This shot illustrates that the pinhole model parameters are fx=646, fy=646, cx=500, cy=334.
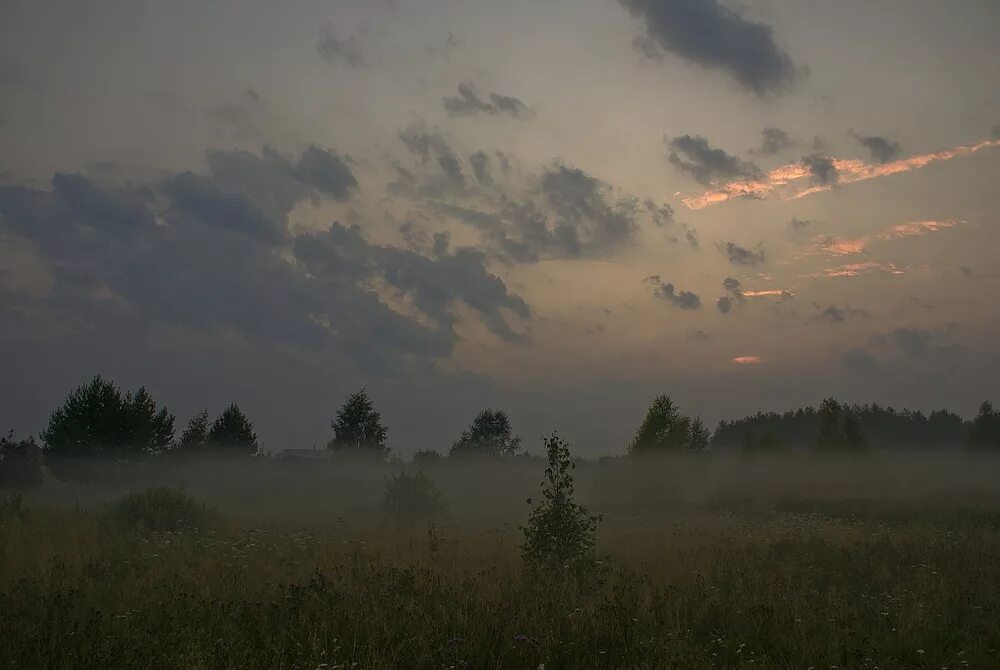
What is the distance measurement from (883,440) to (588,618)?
146019 millimetres

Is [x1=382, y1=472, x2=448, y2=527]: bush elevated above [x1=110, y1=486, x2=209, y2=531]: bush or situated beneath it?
situated beneath

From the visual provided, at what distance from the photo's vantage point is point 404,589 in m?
9.16

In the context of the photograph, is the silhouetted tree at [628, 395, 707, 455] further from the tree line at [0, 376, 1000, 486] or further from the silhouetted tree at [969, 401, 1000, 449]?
the silhouetted tree at [969, 401, 1000, 449]

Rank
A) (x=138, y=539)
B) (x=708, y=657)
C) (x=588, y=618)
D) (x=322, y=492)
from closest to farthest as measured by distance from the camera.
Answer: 1. (x=708, y=657)
2. (x=588, y=618)
3. (x=138, y=539)
4. (x=322, y=492)

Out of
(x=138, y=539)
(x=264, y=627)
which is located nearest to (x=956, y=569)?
(x=264, y=627)

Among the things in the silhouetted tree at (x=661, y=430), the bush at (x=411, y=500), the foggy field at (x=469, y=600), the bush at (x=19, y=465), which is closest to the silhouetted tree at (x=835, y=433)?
the silhouetted tree at (x=661, y=430)

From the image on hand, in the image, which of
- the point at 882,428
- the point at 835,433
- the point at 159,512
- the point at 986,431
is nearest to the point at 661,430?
the point at 835,433

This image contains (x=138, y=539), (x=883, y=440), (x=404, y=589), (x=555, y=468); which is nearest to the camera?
(x=404, y=589)

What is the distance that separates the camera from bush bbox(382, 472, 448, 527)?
25.0m

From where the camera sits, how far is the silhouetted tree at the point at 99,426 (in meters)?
42.3

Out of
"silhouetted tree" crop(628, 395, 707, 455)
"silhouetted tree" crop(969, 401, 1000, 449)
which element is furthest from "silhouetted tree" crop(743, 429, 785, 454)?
"silhouetted tree" crop(969, 401, 1000, 449)

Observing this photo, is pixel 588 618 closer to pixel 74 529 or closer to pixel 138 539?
pixel 138 539

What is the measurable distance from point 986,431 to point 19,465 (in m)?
89.3

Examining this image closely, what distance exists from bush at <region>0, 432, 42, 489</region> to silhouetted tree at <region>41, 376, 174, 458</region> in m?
3.42
